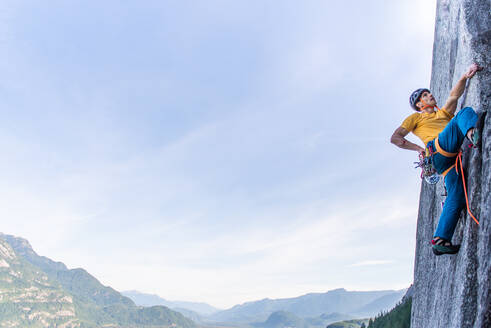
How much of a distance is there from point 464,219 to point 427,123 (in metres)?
2.51

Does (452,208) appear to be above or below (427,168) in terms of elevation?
below

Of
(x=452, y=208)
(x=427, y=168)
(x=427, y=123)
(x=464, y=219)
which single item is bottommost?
(x=464, y=219)

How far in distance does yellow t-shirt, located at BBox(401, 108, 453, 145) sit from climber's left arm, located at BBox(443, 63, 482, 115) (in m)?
0.16

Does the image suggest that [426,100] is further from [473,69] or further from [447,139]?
[447,139]

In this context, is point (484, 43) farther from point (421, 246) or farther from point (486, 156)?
point (421, 246)

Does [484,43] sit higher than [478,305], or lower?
higher

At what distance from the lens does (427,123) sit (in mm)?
8547

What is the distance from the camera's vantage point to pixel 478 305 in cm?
618

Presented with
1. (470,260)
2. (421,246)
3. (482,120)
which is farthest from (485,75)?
(421,246)

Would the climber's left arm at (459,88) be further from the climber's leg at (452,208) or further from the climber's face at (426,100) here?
the climber's leg at (452,208)

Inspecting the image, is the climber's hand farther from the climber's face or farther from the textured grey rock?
the climber's face

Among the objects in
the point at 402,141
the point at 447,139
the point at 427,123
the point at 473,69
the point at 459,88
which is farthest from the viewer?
the point at 402,141

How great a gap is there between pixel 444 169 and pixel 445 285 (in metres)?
2.90

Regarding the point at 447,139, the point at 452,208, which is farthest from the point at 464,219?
the point at 447,139
